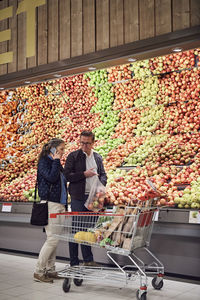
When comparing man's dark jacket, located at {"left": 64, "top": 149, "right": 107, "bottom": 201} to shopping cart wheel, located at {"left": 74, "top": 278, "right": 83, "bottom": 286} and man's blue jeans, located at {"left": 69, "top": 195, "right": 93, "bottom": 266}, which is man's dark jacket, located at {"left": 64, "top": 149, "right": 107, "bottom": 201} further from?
shopping cart wheel, located at {"left": 74, "top": 278, "right": 83, "bottom": 286}

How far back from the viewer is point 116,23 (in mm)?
4184

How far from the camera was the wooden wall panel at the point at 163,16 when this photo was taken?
3809 mm

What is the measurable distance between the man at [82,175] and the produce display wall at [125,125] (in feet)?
1.31

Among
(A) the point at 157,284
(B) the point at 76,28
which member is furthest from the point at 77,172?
(B) the point at 76,28

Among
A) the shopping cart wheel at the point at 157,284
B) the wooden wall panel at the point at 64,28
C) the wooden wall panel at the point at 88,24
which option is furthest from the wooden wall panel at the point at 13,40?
the shopping cart wheel at the point at 157,284

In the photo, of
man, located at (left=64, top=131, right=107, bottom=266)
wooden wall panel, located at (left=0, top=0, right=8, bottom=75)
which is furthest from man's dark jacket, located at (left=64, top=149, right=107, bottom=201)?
wooden wall panel, located at (left=0, top=0, right=8, bottom=75)

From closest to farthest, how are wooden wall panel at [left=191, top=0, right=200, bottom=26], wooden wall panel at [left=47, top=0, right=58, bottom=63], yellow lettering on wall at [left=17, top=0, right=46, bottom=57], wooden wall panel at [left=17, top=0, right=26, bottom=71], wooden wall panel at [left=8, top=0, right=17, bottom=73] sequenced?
wooden wall panel at [left=191, top=0, right=200, bottom=26] < wooden wall panel at [left=47, top=0, right=58, bottom=63] < yellow lettering on wall at [left=17, top=0, right=46, bottom=57] < wooden wall panel at [left=17, top=0, right=26, bottom=71] < wooden wall panel at [left=8, top=0, right=17, bottom=73]

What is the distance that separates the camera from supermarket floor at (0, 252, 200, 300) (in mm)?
3777

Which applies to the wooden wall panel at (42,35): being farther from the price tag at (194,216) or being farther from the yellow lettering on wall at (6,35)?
the price tag at (194,216)

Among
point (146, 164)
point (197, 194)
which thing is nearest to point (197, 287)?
point (197, 194)

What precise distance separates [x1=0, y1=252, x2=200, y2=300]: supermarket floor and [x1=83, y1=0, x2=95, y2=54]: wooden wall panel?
2.42m

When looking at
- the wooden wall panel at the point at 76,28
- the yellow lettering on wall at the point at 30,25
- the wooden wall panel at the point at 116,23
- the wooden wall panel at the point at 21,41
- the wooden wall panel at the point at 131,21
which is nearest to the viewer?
the wooden wall panel at the point at 131,21

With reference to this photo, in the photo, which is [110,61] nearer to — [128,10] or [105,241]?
[128,10]

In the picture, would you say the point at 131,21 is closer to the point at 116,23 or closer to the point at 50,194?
the point at 116,23
